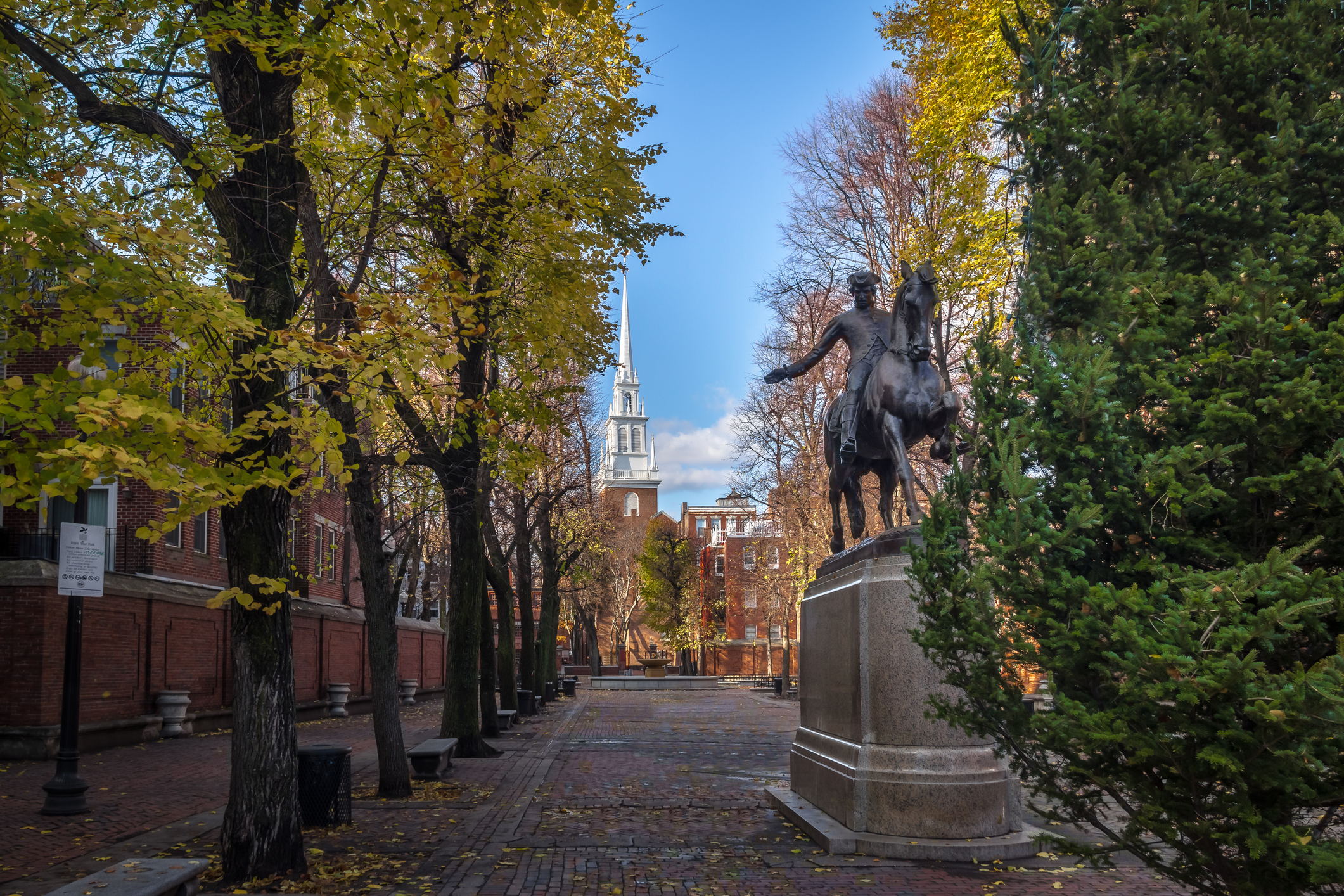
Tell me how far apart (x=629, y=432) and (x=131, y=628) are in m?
109

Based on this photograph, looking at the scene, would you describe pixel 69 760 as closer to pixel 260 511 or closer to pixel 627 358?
pixel 260 511

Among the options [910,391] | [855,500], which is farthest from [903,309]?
[855,500]

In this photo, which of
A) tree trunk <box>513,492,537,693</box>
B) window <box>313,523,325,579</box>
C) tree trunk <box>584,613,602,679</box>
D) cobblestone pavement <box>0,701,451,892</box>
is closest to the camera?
cobblestone pavement <box>0,701,451,892</box>

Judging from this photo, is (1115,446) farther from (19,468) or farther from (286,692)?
(286,692)

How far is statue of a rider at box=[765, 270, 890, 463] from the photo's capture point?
11.1 m

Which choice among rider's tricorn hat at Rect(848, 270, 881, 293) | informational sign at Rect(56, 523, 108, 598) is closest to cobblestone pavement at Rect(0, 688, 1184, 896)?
informational sign at Rect(56, 523, 108, 598)

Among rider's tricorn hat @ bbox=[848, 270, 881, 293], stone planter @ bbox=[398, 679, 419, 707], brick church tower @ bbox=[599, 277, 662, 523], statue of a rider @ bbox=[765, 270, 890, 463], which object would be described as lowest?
stone planter @ bbox=[398, 679, 419, 707]

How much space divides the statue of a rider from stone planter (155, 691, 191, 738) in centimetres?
1602

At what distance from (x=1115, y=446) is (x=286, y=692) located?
21.9 ft

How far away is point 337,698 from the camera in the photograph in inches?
1180

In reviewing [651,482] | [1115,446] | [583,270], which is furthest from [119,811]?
[651,482]

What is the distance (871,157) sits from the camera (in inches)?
930

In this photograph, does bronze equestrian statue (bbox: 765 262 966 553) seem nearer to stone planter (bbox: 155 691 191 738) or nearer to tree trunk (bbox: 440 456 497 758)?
tree trunk (bbox: 440 456 497 758)

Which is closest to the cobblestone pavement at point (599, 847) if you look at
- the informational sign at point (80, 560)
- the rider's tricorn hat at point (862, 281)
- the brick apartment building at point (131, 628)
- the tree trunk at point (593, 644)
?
the brick apartment building at point (131, 628)
